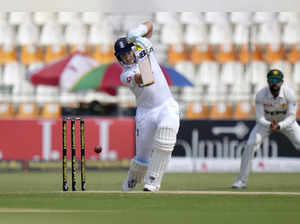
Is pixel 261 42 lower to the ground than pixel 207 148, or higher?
higher

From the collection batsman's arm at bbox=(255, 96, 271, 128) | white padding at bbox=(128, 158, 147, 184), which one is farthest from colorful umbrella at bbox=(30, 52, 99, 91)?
white padding at bbox=(128, 158, 147, 184)

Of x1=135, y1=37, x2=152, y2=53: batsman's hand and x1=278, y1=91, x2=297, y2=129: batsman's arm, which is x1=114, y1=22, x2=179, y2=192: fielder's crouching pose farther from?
x1=278, y1=91, x2=297, y2=129: batsman's arm

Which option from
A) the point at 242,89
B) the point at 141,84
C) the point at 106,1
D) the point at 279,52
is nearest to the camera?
the point at 141,84

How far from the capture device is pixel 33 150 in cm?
1489

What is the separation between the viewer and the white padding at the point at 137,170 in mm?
8422

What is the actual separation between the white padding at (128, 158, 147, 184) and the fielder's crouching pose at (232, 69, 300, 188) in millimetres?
1845

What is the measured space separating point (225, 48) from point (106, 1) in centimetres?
475

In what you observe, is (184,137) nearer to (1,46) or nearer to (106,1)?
(106,1)

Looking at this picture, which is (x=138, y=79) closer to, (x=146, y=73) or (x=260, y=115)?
(x=146, y=73)

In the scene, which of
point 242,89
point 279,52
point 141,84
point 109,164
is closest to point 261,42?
point 279,52

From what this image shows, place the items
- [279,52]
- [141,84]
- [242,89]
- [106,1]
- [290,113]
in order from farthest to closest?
[279,52], [242,89], [106,1], [290,113], [141,84]

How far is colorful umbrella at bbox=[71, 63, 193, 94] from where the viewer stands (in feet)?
47.4

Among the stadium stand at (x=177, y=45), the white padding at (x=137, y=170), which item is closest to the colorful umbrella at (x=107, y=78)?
the stadium stand at (x=177, y=45)

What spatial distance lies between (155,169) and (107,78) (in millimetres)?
6558
